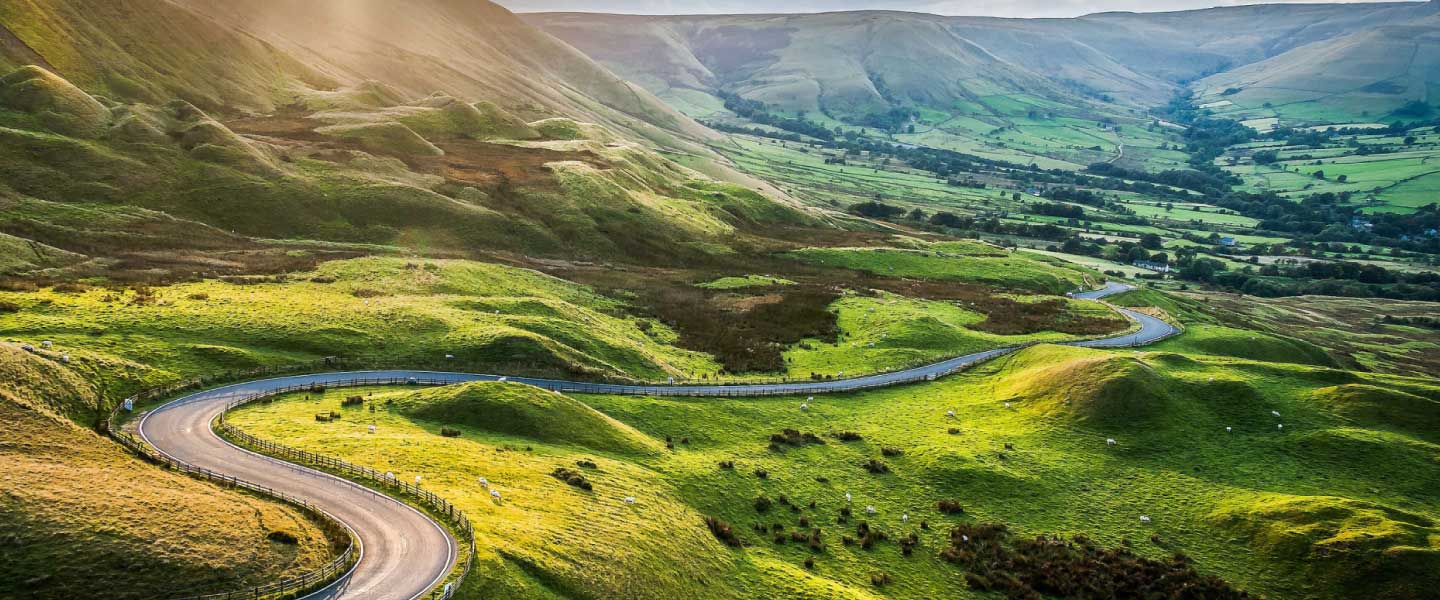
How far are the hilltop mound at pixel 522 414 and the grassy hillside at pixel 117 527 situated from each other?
20754 mm

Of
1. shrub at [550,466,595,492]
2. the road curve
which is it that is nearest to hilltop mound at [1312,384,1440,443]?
shrub at [550,466,595,492]

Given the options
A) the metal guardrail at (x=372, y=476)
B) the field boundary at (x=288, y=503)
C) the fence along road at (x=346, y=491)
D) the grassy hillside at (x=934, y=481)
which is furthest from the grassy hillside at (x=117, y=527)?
the grassy hillside at (x=934, y=481)

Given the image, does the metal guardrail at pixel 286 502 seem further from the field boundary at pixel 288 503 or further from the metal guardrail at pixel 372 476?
the metal guardrail at pixel 372 476

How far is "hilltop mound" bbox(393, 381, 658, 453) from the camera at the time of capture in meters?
60.8

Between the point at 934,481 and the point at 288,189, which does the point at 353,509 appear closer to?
the point at 934,481

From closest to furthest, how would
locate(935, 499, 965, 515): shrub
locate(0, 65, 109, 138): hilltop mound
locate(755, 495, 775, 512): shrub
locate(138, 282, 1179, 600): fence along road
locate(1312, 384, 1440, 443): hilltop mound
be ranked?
1. locate(138, 282, 1179, 600): fence along road
2. locate(755, 495, 775, 512): shrub
3. locate(935, 499, 965, 515): shrub
4. locate(1312, 384, 1440, 443): hilltop mound
5. locate(0, 65, 109, 138): hilltop mound

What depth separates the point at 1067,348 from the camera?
97.8 meters

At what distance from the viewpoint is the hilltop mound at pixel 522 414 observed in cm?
6075

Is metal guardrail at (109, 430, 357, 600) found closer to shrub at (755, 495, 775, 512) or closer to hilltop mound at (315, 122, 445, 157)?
shrub at (755, 495, 775, 512)

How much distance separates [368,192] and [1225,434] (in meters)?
146

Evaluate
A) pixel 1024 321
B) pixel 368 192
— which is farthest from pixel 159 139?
pixel 1024 321

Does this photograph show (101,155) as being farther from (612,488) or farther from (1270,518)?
(1270,518)

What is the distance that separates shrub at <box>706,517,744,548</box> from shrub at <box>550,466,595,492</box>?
8830 mm

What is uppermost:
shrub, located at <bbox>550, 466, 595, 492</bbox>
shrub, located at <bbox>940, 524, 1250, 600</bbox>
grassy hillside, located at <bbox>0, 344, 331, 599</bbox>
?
grassy hillside, located at <bbox>0, 344, 331, 599</bbox>
